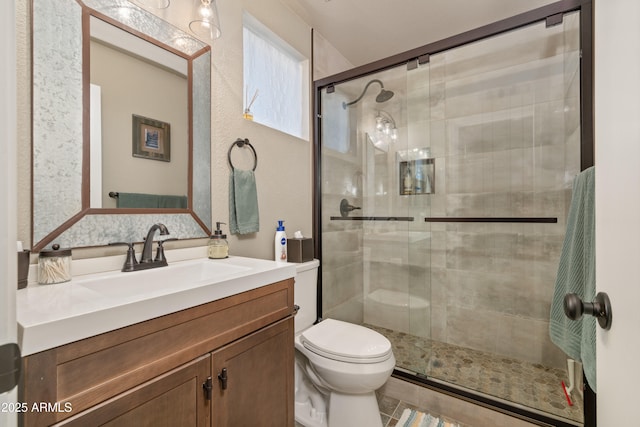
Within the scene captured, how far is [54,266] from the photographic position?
0.87m

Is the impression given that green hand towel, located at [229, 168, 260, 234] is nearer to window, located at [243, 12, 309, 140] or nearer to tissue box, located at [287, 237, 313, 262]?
tissue box, located at [287, 237, 313, 262]

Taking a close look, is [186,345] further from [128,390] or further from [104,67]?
[104,67]

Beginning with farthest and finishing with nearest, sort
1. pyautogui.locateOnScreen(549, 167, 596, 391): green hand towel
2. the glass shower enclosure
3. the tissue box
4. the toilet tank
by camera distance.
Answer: the glass shower enclosure → the tissue box → the toilet tank → pyautogui.locateOnScreen(549, 167, 596, 391): green hand towel

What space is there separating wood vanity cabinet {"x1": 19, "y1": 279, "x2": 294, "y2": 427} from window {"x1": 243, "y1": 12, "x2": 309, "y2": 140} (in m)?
1.20

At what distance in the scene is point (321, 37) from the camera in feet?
7.44

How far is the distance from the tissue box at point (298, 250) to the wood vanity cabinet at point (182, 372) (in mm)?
614

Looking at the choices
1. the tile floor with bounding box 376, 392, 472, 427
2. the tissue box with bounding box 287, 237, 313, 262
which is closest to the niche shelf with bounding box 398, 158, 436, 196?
the tissue box with bounding box 287, 237, 313, 262

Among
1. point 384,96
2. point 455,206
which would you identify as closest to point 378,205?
point 455,206

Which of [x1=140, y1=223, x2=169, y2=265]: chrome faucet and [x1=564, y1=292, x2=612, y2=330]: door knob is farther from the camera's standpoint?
[x1=140, y1=223, x2=169, y2=265]: chrome faucet

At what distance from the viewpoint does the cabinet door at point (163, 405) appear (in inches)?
24.3

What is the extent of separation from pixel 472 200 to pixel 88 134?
2340 millimetres

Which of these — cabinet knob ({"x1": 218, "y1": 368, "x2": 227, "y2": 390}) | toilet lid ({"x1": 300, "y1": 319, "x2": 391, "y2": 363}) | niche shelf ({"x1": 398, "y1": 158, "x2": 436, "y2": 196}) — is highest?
niche shelf ({"x1": 398, "y1": 158, "x2": 436, "y2": 196})

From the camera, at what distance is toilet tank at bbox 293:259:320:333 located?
1.64 meters

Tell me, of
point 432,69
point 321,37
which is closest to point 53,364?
point 432,69
